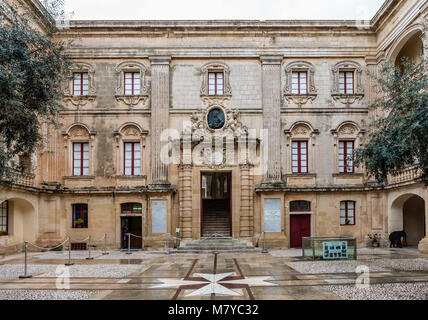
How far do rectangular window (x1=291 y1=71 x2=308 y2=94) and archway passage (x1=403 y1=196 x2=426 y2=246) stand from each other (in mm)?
9545

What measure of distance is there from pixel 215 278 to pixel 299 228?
12411 millimetres

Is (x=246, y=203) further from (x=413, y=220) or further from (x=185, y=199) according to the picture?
(x=413, y=220)

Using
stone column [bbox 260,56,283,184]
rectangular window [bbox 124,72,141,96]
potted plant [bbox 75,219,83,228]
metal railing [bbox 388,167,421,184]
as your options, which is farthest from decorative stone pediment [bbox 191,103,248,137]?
metal railing [bbox 388,167,421,184]

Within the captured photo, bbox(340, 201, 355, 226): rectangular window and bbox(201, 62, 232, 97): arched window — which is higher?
bbox(201, 62, 232, 97): arched window

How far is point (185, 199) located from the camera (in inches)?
970

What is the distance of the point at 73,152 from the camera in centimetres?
2559

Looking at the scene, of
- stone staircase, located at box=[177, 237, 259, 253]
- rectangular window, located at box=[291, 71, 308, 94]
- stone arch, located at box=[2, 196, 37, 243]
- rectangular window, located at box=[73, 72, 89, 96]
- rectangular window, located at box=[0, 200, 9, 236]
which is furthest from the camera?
rectangular window, located at box=[291, 71, 308, 94]

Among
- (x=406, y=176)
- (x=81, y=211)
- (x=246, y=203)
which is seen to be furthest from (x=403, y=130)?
(x=81, y=211)

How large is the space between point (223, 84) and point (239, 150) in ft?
13.8

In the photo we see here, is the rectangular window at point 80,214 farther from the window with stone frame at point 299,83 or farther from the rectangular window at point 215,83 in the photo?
the window with stone frame at point 299,83

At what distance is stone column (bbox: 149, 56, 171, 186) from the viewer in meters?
24.8

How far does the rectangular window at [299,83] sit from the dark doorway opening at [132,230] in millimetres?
12254

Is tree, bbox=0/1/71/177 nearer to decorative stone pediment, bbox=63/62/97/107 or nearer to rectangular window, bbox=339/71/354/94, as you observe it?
decorative stone pediment, bbox=63/62/97/107

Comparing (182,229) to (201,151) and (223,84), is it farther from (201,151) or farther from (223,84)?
(223,84)
